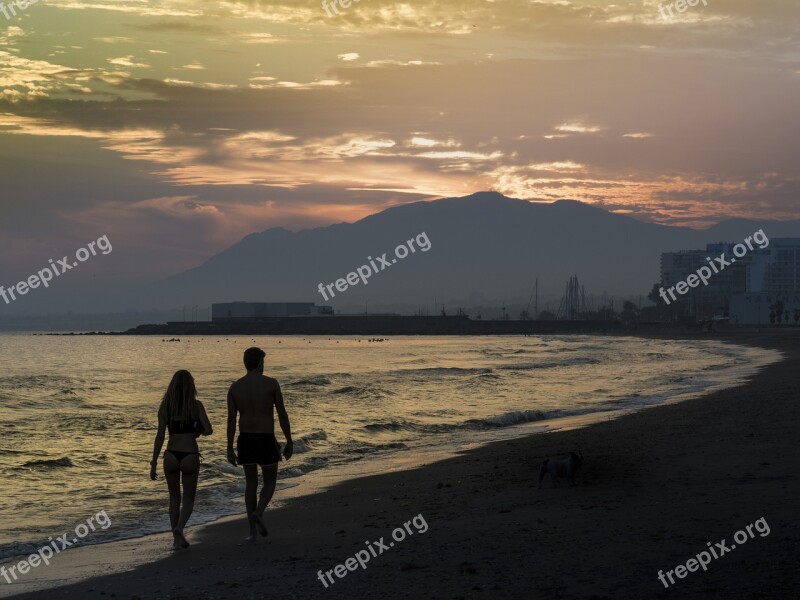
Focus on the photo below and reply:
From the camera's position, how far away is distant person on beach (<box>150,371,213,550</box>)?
9.69m

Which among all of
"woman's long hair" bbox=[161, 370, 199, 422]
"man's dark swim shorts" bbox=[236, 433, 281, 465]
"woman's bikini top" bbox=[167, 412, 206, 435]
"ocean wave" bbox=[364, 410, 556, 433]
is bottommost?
"ocean wave" bbox=[364, 410, 556, 433]

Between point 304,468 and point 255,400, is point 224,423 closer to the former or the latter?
point 304,468

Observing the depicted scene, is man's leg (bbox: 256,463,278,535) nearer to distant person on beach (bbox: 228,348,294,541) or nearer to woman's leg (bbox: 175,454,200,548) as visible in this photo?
distant person on beach (bbox: 228,348,294,541)

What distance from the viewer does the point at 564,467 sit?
475 inches

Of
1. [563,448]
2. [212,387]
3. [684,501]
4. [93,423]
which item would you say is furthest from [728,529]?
[212,387]

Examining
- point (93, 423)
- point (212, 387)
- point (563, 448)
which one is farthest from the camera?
point (212, 387)

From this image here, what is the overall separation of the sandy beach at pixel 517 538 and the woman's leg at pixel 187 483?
302 mm

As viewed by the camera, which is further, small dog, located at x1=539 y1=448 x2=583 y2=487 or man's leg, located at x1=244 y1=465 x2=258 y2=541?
small dog, located at x1=539 y1=448 x2=583 y2=487

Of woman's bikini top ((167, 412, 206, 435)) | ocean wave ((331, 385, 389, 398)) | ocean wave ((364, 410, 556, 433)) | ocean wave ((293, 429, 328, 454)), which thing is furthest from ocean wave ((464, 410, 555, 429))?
woman's bikini top ((167, 412, 206, 435))

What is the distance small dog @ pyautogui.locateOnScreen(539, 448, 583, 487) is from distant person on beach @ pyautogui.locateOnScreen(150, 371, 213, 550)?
470cm

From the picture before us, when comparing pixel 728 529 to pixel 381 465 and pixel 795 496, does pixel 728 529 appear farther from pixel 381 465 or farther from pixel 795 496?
pixel 381 465

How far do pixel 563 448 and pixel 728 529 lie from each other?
8159 mm

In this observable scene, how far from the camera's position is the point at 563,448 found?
1673 centimetres

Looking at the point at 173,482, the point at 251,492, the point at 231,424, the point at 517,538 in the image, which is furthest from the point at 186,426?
the point at 517,538
